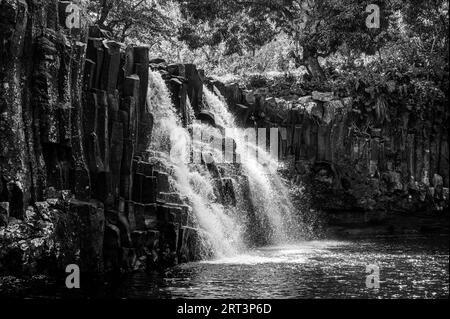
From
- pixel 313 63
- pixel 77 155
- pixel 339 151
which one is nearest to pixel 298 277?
pixel 77 155

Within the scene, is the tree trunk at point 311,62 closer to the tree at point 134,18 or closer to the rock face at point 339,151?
the rock face at point 339,151

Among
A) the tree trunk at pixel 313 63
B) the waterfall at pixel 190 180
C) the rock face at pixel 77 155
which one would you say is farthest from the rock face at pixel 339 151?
the rock face at pixel 77 155

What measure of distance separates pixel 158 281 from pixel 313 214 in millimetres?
18322

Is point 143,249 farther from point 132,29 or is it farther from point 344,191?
point 132,29

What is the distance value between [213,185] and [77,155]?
736 centimetres

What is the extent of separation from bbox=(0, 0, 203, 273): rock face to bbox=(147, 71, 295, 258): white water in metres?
1.47

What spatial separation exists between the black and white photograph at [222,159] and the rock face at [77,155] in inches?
2.2

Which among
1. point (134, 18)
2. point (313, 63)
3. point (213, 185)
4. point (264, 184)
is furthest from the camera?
point (313, 63)

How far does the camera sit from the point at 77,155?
1816 centimetres

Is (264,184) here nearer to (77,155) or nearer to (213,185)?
(213,185)

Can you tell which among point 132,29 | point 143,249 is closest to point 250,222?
point 143,249

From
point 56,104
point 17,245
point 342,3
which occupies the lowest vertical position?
point 17,245

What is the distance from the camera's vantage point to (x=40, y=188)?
16.8 m

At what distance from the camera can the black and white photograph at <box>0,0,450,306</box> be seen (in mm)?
15867
